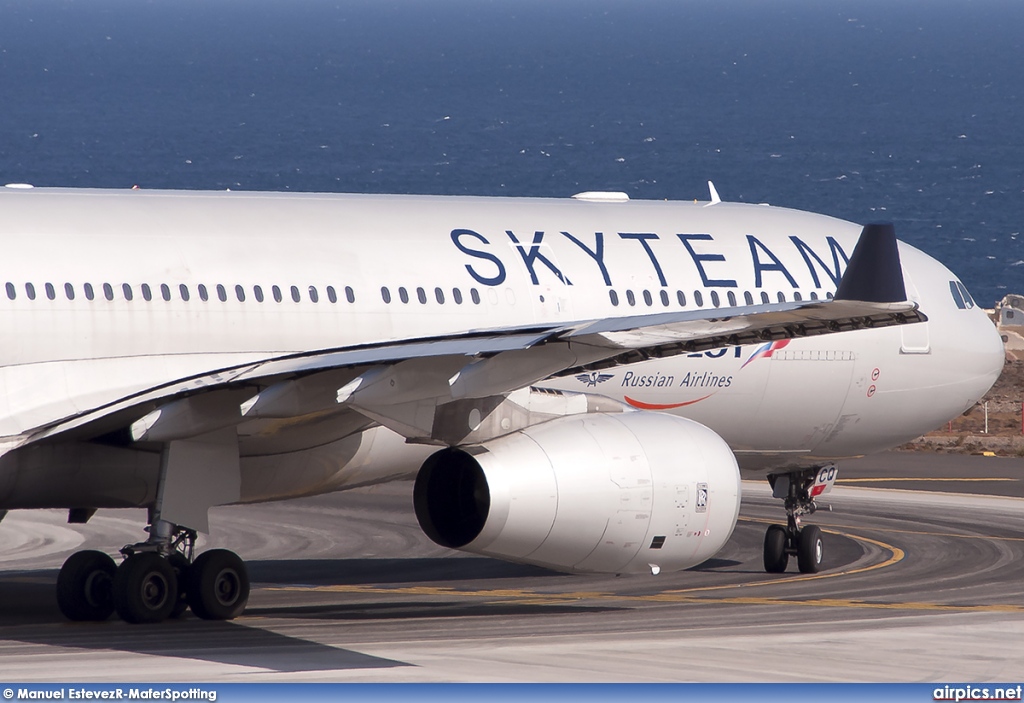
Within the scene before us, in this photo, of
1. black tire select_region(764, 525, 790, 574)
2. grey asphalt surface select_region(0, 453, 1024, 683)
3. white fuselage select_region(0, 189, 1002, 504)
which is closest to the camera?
grey asphalt surface select_region(0, 453, 1024, 683)

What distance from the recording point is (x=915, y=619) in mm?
21578

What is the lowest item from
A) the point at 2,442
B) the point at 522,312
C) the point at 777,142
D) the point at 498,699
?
the point at 498,699

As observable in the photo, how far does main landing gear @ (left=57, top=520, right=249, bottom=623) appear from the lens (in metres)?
19.9

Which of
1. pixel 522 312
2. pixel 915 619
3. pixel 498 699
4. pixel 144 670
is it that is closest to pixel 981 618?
pixel 915 619

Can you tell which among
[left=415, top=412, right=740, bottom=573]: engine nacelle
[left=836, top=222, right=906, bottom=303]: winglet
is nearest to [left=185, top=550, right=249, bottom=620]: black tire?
[left=415, top=412, right=740, bottom=573]: engine nacelle

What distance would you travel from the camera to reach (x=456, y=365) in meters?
17.7

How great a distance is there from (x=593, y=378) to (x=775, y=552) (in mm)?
4955

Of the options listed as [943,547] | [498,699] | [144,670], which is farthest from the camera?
[943,547]

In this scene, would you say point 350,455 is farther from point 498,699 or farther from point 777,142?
point 777,142

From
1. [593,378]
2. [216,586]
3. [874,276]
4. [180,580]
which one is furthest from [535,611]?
[874,276]

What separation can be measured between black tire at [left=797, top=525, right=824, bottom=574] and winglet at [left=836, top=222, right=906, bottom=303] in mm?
9449

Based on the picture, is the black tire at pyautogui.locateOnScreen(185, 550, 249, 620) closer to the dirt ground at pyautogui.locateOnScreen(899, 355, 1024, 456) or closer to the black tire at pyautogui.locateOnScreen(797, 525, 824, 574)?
the black tire at pyautogui.locateOnScreen(797, 525, 824, 574)

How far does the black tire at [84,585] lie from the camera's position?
2102 centimetres

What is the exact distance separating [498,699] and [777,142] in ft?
590
